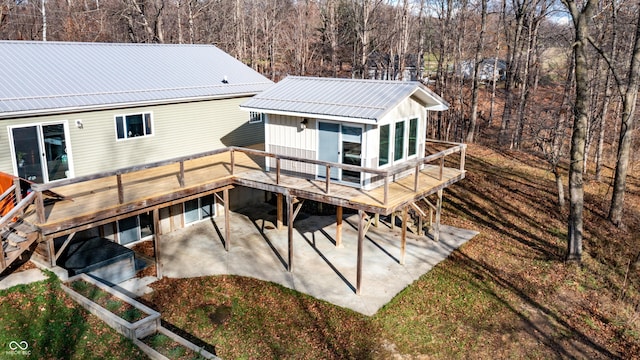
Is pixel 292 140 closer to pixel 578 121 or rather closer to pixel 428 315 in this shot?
pixel 428 315

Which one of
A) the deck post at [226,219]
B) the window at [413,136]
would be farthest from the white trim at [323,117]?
the deck post at [226,219]

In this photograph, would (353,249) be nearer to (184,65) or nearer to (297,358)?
(297,358)

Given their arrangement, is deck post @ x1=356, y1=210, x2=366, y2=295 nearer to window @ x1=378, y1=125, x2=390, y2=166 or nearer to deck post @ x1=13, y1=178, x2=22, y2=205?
window @ x1=378, y1=125, x2=390, y2=166

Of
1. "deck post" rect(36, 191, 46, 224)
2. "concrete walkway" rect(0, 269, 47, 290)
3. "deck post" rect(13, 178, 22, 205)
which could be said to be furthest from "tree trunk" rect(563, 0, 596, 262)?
"deck post" rect(13, 178, 22, 205)

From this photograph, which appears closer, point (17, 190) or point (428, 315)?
point (17, 190)

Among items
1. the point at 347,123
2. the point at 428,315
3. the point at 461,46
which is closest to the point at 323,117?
the point at 347,123

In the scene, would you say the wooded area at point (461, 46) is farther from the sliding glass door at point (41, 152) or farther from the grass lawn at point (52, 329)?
the sliding glass door at point (41, 152)
